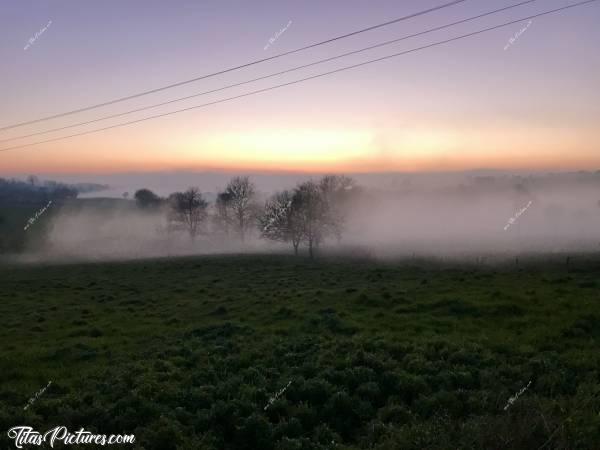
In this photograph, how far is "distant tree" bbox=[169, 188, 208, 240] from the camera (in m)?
88.8

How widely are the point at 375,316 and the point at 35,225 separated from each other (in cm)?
12537

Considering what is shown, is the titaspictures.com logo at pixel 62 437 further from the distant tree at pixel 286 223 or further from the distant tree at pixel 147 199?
the distant tree at pixel 147 199

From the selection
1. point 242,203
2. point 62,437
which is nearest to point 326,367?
point 62,437

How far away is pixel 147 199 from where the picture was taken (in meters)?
134

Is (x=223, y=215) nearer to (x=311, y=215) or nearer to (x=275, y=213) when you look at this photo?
(x=275, y=213)

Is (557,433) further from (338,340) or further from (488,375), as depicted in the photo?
(338,340)

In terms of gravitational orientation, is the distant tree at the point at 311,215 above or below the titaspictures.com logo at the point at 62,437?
above

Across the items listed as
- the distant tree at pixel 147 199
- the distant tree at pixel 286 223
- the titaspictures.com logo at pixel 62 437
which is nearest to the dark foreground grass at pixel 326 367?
the titaspictures.com logo at pixel 62 437

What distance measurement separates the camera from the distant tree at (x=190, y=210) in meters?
88.8

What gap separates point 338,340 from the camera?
14953 millimetres

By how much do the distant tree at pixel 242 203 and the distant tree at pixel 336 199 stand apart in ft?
59.9

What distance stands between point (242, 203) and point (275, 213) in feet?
64.4

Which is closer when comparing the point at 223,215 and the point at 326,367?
the point at 326,367

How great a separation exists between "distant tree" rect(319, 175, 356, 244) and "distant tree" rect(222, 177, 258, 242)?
1826cm
